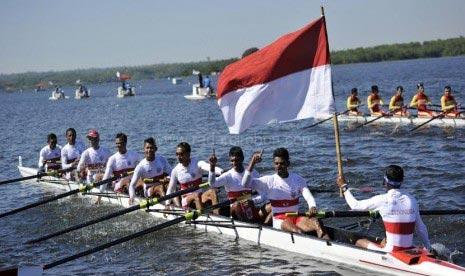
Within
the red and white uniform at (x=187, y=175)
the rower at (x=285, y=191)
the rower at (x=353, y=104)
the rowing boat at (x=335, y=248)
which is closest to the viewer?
the rowing boat at (x=335, y=248)

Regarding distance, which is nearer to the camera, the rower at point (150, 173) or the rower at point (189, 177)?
the rower at point (189, 177)

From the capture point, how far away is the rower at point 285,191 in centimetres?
1141

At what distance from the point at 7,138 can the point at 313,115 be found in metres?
37.2

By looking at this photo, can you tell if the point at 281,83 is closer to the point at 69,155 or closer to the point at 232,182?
the point at 232,182

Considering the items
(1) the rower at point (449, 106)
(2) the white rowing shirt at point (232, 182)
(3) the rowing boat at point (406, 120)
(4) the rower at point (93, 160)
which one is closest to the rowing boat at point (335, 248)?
(2) the white rowing shirt at point (232, 182)

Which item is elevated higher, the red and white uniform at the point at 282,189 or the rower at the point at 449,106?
the rower at the point at 449,106

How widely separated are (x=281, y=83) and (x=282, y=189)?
205 centimetres

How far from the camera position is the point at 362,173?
68.8 feet

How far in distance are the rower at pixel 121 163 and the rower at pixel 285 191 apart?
599 cm

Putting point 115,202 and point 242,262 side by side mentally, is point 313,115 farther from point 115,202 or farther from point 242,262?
point 115,202

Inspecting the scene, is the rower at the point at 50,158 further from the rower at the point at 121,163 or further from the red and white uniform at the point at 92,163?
the rower at the point at 121,163

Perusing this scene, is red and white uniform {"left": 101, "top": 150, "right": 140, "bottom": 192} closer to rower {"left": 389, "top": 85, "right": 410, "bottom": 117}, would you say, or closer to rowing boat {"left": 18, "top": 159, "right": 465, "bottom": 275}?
rowing boat {"left": 18, "top": 159, "right": 465, "bottom": 275}

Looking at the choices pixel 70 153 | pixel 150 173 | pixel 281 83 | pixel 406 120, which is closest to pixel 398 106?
pixel 406 120

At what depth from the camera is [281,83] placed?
11.6 meters
